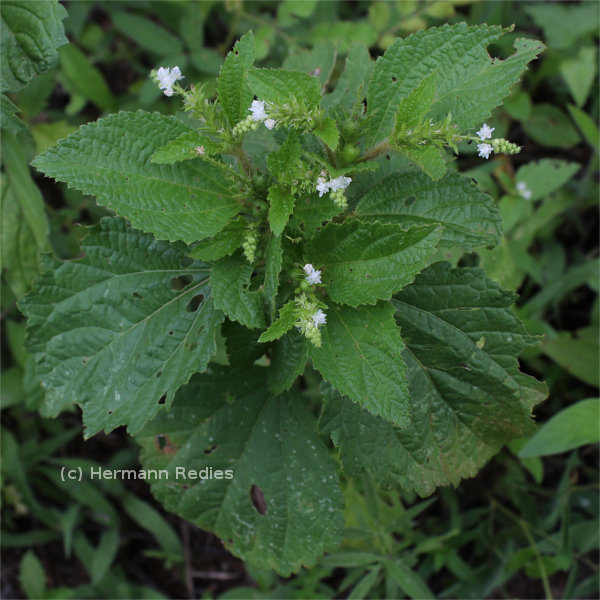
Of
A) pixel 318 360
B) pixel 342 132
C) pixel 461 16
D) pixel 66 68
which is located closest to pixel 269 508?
pixel 318 360

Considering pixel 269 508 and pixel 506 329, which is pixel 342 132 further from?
pixel 269 508

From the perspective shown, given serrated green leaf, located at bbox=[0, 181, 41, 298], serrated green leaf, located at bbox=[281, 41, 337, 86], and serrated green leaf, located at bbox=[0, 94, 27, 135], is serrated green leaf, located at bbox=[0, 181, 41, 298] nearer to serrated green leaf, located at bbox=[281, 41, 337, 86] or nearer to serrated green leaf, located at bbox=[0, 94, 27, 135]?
serrated green leaf, located at bbox=[0, 94, 27, 135]

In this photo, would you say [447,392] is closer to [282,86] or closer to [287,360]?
[287,360]

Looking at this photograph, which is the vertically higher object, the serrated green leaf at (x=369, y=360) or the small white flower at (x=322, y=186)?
the small white flower at (x=322, y=186)

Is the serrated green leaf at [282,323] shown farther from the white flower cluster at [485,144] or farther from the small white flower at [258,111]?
the white flower cluster at [485,144]

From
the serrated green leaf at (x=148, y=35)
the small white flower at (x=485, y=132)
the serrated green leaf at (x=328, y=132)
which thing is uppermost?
the serrated green leaf at (x=328, y=132)

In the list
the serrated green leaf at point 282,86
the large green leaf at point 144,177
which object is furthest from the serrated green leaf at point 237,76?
the large green leaf at point 144,177

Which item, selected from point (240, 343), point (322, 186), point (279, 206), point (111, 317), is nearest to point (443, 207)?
point (322, 186)
